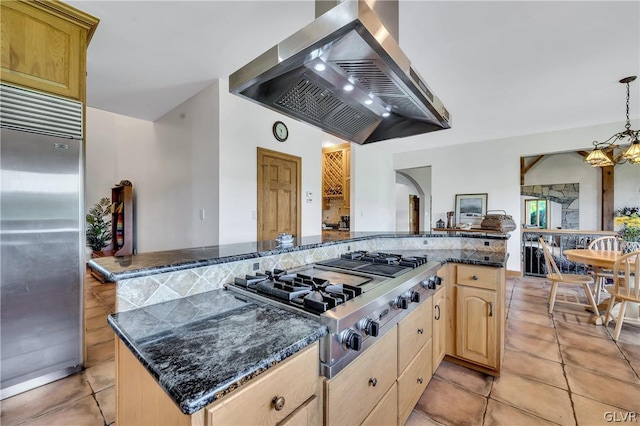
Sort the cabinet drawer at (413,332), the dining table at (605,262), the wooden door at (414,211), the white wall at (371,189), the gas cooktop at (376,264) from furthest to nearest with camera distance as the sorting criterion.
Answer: the wooden door at (414,211), the white wall at (371,189), the dining table at (605,262), the gas cooktop at (376,264), the cabinet drawer at (413,332)

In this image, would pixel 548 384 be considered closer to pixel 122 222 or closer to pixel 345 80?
pixel 345 80

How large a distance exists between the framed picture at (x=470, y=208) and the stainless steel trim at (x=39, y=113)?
589cm

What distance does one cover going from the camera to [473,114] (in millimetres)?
4102

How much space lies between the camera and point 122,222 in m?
5.05

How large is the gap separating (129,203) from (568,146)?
790cm

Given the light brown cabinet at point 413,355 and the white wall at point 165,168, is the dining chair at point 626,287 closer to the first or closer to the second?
the light brown cabinet at point 413,355

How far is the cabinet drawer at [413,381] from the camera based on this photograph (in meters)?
1.36

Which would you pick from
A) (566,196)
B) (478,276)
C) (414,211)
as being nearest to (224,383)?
(478,276)

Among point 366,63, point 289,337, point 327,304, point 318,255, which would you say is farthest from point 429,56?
point 289,337

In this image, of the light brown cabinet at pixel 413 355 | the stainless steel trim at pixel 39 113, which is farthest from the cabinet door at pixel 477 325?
the stainless steel trim at pixel 39 113

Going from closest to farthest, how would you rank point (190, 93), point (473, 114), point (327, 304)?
1. point (327, 304)
2. point (190, 93)
3. point (473, 114)

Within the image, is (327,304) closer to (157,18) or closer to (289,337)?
(289,337)

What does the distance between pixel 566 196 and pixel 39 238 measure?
32.1 feet

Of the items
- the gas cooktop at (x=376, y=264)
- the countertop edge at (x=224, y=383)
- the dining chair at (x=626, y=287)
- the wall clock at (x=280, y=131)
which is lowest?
the dining chair at (x=626, y=287)
